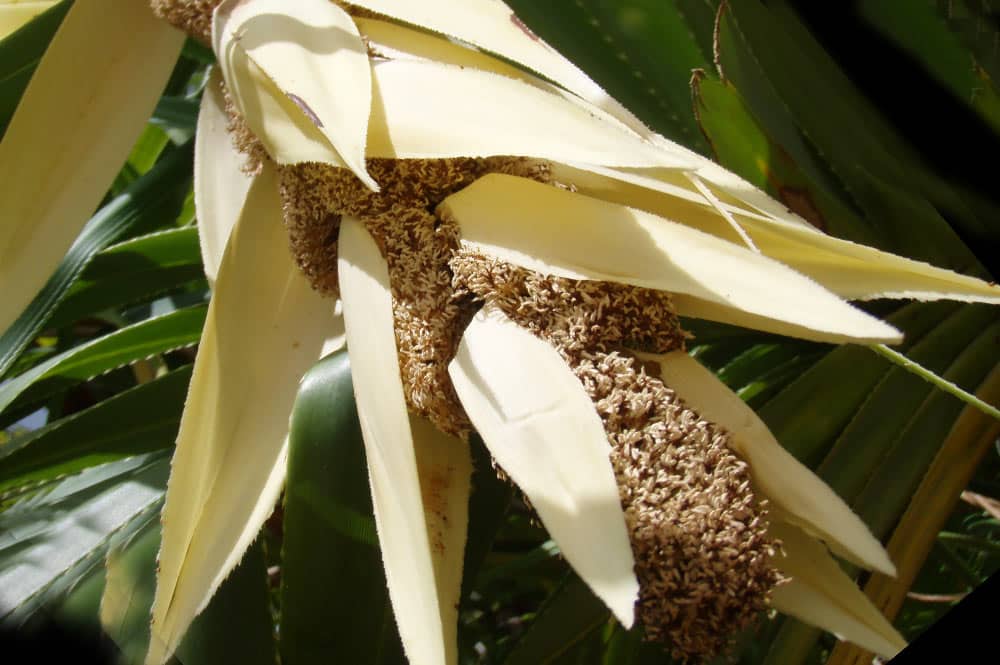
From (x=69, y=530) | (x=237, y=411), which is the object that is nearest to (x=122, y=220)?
(x=69, y=530)

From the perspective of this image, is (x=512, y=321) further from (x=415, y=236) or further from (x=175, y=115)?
(x=175, y=115)

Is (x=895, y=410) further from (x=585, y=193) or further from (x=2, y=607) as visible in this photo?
(x=2, y=607)

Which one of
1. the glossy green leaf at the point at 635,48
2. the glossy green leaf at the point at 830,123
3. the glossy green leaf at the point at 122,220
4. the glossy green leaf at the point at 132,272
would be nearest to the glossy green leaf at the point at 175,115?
the glossy green leaf at the point at 122,220

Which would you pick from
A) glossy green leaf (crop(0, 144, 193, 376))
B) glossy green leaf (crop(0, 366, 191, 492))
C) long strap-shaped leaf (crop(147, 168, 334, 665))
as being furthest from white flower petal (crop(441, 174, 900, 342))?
glossy green leaf (crop(0, 144, 193, 376))

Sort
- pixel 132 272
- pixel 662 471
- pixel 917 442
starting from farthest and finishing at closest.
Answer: pixel 132 272 → pixel 917 442 → pixel 662 471

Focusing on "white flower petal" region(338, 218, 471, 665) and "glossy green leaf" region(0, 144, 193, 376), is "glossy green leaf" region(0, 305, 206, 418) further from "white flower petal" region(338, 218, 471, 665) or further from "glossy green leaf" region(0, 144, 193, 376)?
"white flower petal" region(338, 218, 471, 665)

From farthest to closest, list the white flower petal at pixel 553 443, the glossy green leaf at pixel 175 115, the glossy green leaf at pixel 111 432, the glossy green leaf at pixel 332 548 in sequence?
the glossy green leaf at pixel 175 115 → the glossy green leaf at pixel 111 432 → the glossy green leaf at pixel 332 548 → the white flower petal at pixel 553 443

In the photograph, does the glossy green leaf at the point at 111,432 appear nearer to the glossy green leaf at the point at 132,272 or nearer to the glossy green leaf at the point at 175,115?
the glossy green leaf at the point at 132,272

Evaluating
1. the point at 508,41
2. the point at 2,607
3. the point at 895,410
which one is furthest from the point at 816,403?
the point at 2,607
